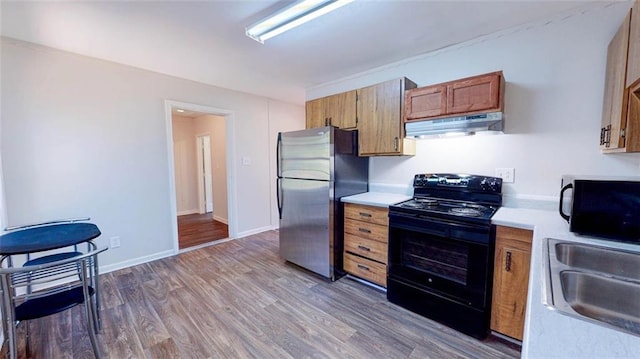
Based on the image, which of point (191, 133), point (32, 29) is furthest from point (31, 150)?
point (191, 133)

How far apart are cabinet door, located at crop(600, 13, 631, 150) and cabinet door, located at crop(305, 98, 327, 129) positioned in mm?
2322

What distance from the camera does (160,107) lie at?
126 inches

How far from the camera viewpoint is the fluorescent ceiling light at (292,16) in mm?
1642

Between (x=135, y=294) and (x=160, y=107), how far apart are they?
85.4 inches

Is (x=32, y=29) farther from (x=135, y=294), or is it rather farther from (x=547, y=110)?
(x=547, y=110)

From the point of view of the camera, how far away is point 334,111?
2996 mm

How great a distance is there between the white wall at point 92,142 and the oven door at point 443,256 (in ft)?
9.60

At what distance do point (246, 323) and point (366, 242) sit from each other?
1291 millimetres

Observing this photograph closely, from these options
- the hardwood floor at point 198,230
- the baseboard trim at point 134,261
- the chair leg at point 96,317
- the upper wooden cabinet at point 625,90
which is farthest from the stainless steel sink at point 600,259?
the hardwood floor at point 198,230

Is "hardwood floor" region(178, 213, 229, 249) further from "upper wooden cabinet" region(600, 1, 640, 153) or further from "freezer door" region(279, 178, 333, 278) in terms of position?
"upper wooden cabinet" region(600, 1, 640, 153)

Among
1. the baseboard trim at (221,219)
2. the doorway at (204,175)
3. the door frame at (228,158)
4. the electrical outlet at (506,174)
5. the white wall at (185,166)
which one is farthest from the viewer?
the doorway at (204,175)

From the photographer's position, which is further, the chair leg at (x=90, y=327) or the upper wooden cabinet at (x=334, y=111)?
the upper wooden cabinet at (x=334, y=111)

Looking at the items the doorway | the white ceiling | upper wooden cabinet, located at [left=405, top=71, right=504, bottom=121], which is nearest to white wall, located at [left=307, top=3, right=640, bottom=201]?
the white ceiling

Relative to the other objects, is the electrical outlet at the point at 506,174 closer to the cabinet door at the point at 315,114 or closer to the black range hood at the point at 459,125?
the black range hood at the point at 459,125
